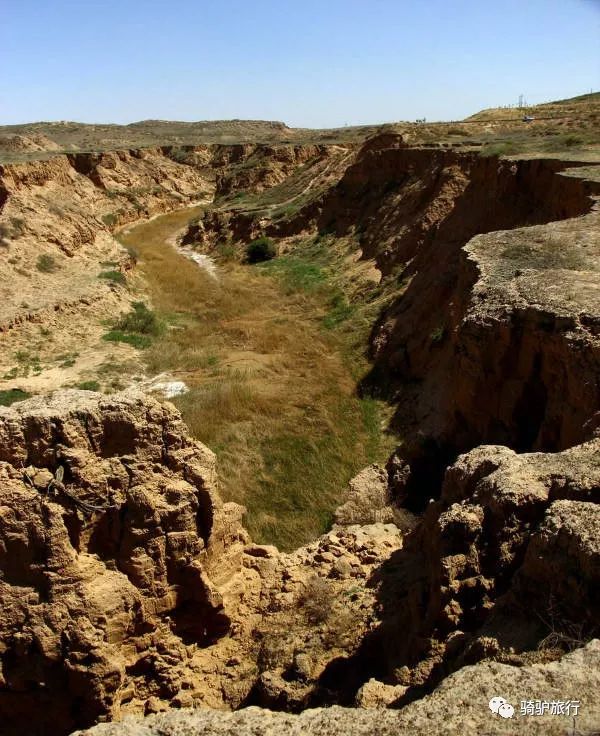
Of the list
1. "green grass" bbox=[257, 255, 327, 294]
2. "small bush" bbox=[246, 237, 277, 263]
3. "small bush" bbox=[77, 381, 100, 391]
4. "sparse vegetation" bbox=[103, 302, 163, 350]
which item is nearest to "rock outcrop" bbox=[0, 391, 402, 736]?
"small bush" bbox=[77, 381, 100, 391]

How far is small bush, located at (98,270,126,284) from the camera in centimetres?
2288

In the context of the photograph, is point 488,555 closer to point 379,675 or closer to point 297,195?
point 379,675

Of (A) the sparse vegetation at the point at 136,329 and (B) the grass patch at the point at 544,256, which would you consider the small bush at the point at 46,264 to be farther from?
(B) the grass patch at the point at 544,256

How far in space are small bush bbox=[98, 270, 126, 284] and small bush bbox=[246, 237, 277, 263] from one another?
290 inches

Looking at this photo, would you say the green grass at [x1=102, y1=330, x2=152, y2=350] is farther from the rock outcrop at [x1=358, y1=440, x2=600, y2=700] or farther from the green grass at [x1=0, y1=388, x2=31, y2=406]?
the rock outcrop at [x1=358, y1=440, x2=600, y2=700]

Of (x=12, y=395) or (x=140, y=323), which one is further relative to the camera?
(x=140, y=323)

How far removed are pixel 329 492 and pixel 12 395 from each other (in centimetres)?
807

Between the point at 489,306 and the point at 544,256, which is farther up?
the point at 544,256

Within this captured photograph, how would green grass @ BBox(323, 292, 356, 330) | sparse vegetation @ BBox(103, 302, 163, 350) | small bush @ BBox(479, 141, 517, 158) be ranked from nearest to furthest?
sparse vegetation @ BBox(103, 302, 163, 350), small bush @ BBox(479, 141, 517, 158), green grass @ BBox(323, 292, 356, 330)

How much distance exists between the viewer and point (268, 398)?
14203 mm

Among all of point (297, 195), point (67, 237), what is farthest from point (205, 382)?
point (297, 195)

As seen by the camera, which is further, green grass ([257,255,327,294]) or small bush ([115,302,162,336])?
green grass ([257,255,327,294])

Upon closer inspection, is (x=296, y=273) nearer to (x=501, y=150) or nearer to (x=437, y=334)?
(x=501, y=150)

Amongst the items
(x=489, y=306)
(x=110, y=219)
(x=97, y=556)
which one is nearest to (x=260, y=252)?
(x=110, y=219)
